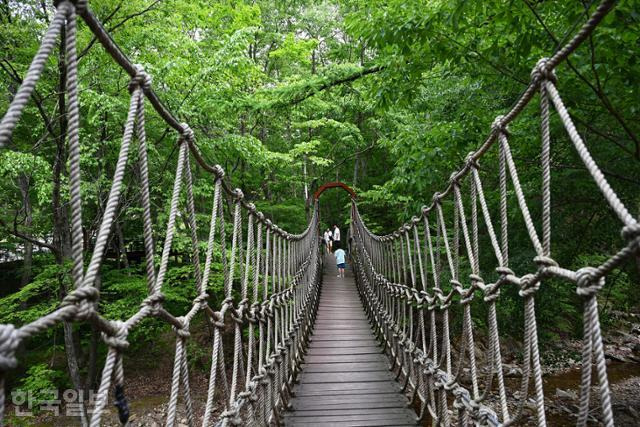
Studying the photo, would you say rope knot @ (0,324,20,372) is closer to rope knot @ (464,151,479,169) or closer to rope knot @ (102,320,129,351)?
rope knot @ (102,320,129,351)

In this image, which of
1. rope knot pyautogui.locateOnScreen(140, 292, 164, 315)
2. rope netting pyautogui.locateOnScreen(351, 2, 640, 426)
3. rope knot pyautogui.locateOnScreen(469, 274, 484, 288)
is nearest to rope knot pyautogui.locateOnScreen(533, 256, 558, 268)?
rope netting pyautogui.locateOnScreen(351, 2, 640, 426)

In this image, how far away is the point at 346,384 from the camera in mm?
2746

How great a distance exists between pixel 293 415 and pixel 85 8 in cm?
240

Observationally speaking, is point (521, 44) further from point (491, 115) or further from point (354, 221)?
point (354, 221)

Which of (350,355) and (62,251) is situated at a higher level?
(62,251)

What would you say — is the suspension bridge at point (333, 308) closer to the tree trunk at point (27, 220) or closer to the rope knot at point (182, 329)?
the rope knot at point (182, 329)

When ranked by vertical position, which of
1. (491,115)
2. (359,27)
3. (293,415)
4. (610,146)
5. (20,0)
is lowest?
(293,415)

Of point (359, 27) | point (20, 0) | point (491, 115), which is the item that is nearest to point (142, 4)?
point (20, 0)

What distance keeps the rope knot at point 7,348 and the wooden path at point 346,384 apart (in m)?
2.11

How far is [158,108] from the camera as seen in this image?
0.98 metres

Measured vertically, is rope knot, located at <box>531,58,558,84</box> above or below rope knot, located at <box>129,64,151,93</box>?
above

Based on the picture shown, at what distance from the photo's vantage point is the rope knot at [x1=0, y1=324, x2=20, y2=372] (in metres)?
0.44

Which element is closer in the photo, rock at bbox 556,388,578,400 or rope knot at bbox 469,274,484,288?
rope knot at bbox 469,274,484,288

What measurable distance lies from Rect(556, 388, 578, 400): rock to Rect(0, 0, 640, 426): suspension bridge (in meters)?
0.71
